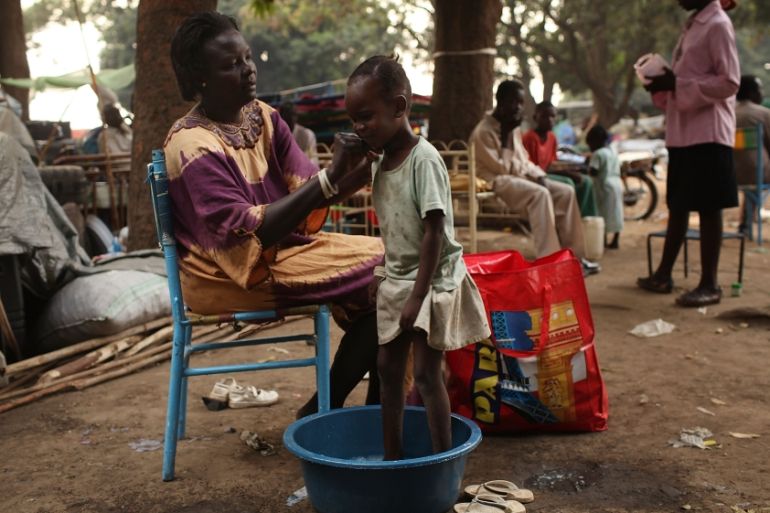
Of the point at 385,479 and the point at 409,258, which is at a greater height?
the point at 409,258

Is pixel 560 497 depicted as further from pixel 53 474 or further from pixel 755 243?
pixel 755 243

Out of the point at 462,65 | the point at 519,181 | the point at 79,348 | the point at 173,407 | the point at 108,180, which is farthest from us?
the point at 108,180

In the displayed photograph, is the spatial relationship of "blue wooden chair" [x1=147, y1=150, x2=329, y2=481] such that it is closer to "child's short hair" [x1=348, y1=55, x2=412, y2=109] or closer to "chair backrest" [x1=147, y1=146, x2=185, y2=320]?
"chair backrest" [x1=147, y1=146, x2=185, y2=320]

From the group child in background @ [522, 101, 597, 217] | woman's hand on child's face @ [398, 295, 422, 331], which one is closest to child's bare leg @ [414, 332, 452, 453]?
woman's hand on child's face @ [398, 295, 422, 331]

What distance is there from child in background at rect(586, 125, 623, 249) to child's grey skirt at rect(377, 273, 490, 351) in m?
5.84

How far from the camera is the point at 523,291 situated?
2900 mm

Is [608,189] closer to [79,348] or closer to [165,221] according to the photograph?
[79,348]

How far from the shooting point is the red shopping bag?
290 centimetres

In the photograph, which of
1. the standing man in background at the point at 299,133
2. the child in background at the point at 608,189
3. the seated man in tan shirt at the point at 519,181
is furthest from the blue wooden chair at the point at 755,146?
the standing man in background at the point at 299,133

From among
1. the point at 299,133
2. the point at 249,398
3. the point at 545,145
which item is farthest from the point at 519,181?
the point at 249,398

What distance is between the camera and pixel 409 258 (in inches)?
Result: 90.2

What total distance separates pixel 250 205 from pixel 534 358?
3.84 feet

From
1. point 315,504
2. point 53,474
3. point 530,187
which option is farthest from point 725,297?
point 53,474

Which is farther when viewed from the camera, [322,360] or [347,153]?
[322,360]
